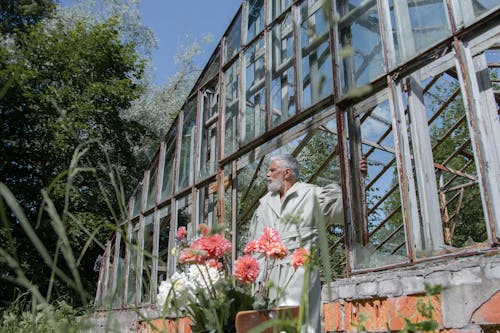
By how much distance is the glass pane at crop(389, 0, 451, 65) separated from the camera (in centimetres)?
330

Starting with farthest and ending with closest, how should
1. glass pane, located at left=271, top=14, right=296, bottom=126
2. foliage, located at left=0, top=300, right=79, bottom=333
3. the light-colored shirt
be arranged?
1. glass pane, located at left=271, top=14, right=296, bottom=126
2. the light-colored shirt
3. foliage, located at left=0, top=300, right=79, bottom=333

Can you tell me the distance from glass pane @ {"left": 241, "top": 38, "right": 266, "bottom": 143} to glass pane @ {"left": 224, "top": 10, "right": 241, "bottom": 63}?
42cm

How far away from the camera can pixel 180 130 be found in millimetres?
7617

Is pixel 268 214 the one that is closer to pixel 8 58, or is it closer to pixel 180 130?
pixel 180 130

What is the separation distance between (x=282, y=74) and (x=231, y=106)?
114 centimetres


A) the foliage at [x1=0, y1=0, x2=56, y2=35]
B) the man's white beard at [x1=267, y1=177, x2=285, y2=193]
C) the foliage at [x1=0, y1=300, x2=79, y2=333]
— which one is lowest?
the foliage at [x1=0, y1=300, x2=79, y2=333]

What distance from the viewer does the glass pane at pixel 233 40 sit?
6457mm

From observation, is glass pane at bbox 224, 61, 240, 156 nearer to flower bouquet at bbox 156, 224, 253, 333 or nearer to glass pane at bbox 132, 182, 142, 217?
glass pane at bbox 132, 182, 142, 217

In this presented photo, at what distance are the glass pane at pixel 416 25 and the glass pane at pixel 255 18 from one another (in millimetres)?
2429

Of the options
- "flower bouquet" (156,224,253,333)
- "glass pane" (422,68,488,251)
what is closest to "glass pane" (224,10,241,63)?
"glass pane" (422,68,488,251)

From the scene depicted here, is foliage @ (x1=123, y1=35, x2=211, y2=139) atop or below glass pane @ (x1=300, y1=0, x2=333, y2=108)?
atop

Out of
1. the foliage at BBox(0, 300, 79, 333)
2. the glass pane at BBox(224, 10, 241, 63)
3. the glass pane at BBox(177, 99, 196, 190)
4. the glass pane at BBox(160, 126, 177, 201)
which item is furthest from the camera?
the glass pane at BBox(160, 126, 177, 201)

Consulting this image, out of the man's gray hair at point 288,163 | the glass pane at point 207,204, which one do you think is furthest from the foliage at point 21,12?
the man's gray hair at point 288,163

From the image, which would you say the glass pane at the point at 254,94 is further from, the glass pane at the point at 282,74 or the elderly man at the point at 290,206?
the elderly man at the point at 290,206
